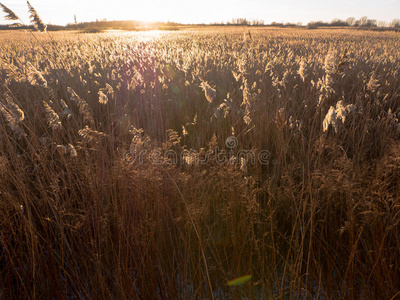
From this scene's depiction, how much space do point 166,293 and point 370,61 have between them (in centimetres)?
673

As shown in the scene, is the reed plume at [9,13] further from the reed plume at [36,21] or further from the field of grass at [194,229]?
the field of grass at [194,229]

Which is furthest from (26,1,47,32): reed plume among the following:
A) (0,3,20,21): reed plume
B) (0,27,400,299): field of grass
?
(0,27,400,299): field of grass

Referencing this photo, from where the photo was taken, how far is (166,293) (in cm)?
132

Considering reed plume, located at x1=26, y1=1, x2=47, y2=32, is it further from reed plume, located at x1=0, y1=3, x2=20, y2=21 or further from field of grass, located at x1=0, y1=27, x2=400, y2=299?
field of grass, located at x1=0, y1=27, x2=400, y2=299

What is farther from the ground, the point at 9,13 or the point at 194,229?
the point at 9,13

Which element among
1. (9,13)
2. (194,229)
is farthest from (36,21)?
(194,229)

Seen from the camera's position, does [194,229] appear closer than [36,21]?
Yes

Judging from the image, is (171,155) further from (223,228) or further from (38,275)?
(38,275)

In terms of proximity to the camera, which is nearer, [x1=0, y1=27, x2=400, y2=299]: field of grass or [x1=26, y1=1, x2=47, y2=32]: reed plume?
[x1=0, y1=27, x2=400, y2=299]: field of grass

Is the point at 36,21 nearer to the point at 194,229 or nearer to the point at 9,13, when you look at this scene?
the point at 9,13

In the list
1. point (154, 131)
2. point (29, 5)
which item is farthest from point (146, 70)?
point (154, 131)

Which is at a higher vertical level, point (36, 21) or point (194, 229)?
point (36, 21)

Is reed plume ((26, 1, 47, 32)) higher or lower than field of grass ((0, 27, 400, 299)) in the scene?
higher

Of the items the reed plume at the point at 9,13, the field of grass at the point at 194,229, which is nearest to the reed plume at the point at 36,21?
the reed plume at the point at 9,13
